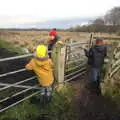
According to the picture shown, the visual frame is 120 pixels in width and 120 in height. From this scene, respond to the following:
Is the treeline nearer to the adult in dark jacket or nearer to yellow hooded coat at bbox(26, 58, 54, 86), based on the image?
the adult in dark jacket

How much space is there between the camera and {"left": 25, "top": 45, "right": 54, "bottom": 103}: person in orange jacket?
7.62 meters

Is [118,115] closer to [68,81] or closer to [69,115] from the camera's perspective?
[69,115]

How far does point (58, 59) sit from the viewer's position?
8.58 meters

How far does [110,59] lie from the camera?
9.73 metres

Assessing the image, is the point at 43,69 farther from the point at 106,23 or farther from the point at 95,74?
the point at 106,23

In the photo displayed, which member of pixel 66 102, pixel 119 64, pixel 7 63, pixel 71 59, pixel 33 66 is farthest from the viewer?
pixel 7 63

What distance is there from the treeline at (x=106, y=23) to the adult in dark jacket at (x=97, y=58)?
27.6 metres

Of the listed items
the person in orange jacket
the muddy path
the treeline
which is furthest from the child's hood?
the treeline

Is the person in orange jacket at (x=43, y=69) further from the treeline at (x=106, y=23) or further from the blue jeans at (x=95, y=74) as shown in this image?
the treeline at (x=106, y=23)

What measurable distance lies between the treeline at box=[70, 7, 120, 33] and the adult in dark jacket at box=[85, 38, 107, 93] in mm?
27614

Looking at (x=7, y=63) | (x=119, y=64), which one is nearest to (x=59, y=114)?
(x=119, y=64)

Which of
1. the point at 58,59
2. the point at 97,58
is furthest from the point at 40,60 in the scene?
the point at 97,58

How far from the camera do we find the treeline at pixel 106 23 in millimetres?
38250

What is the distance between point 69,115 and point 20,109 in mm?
1176
